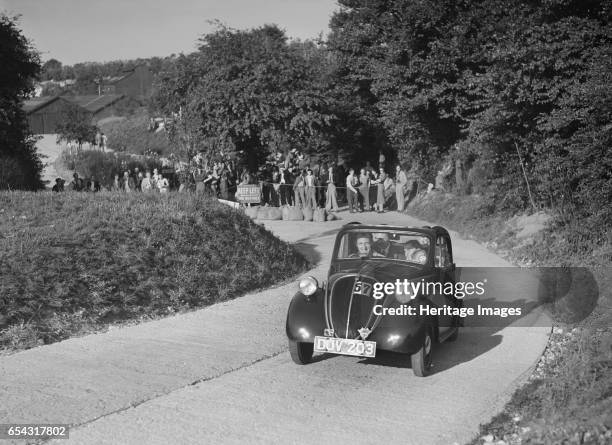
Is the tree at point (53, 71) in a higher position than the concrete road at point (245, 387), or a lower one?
higher

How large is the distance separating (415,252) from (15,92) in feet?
86.4

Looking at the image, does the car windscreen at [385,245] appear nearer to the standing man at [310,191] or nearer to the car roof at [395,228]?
the car roof at [395,228]

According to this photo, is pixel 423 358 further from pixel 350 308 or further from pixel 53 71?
pixel 53 71

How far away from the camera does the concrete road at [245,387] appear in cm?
683

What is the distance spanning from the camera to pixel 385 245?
9.91 m

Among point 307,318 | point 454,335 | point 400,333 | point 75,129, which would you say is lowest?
point 454,335

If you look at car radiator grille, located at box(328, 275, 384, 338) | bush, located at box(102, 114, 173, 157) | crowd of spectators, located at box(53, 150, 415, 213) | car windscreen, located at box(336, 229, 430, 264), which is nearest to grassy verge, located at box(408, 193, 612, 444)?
car radiator grille, located at box(328, 275, 384, 338)

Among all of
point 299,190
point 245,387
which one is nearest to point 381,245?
point 245,387

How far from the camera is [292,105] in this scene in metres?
31.8

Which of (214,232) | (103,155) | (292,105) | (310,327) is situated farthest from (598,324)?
(103,155)

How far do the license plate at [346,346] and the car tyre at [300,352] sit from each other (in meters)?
0.53

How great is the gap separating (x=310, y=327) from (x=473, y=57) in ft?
58.9

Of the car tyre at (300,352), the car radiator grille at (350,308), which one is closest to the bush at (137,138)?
the car tyre at (300,352)

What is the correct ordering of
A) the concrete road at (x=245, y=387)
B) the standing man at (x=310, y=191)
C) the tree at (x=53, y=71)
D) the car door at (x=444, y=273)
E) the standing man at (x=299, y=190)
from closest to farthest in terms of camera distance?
1. the concrete road at (x=245, y=387)
2. the car door at (x=444, y=273)
3. the standing man at (x=310, y=191)
4. the standing man at (x=299, y=190)
5. the tree at (x=53, y=71)
